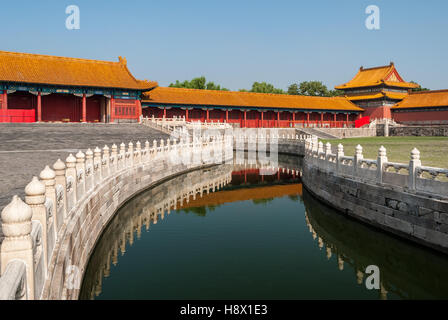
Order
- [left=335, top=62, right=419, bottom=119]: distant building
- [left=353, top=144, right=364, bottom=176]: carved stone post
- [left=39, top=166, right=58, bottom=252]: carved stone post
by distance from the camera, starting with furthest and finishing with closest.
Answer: [left=335, top=62, right=419, bottom=119]: distant building < [left=353, top=144, right=364, bottom=176]: carved stone post < [left=39, top=166, right=58, bottom=252]: carved stone post

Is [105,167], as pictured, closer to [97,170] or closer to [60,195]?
[97,170]

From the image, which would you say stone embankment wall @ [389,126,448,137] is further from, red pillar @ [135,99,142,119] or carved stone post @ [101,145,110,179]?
carved stone post @ [101,145,110,179]

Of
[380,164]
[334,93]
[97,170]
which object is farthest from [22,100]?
[334,93]

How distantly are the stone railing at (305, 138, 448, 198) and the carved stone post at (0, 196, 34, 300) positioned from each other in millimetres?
8052

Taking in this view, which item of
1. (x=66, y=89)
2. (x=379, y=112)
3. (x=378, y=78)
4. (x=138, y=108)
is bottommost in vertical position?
(x=138, y=108)

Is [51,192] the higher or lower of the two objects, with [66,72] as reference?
lower

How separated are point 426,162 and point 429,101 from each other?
3618cm

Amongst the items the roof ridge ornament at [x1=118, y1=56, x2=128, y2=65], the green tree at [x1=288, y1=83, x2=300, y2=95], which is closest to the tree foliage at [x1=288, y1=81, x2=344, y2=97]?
the green tree at [x1=288, y1=83, x2=300, y2=95]

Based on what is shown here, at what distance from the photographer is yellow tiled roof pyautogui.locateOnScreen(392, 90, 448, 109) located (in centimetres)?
4325

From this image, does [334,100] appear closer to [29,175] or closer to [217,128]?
[217,128]

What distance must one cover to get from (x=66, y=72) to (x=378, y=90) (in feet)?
127

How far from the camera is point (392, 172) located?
9773 mm

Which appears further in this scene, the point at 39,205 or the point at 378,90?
the point at 378,90

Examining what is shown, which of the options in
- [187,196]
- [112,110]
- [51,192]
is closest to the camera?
[51,192]
